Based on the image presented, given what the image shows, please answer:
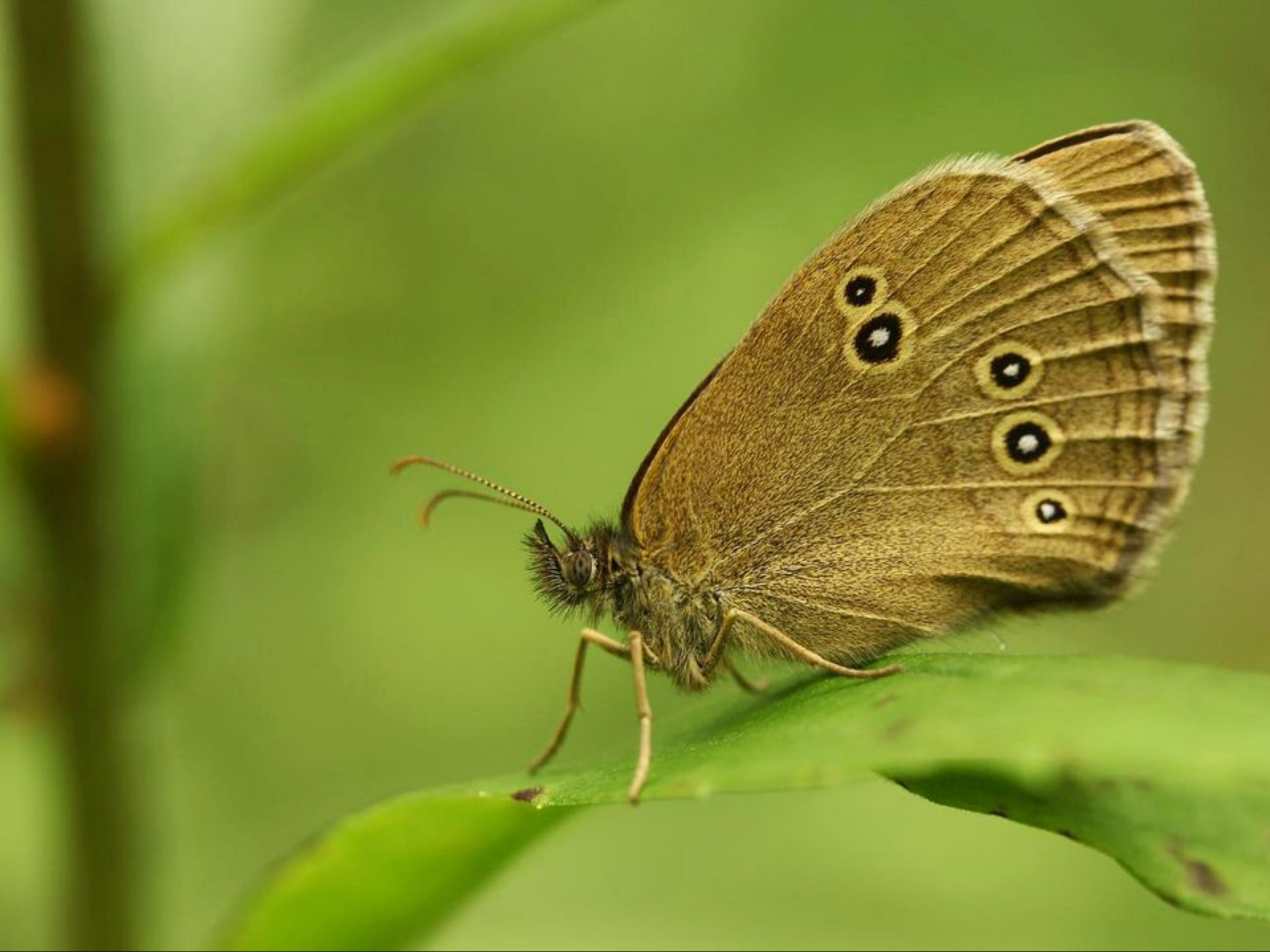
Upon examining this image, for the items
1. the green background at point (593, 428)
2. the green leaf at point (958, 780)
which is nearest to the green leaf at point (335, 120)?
the green leaf at point (958, 780)

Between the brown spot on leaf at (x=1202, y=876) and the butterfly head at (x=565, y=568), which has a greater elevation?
the butterfly head at (x=565, y=568)

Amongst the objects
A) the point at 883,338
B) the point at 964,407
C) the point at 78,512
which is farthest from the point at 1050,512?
the point at 78,512

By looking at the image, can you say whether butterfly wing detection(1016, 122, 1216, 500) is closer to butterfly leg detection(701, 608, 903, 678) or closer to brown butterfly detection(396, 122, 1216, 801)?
brown butterfly detection(396, 122, 1216, 801)

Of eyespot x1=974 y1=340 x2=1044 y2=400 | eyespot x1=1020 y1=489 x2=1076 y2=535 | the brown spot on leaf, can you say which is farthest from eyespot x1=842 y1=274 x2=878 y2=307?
the brown spot on leaf

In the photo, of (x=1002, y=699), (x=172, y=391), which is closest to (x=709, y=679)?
(x=172, y=391)

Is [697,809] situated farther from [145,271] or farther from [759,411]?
[145,271]

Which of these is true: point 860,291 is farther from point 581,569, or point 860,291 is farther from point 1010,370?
point 581,569

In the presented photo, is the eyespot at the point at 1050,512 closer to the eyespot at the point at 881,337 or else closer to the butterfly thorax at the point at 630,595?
the eyespot at the point at 881,337
